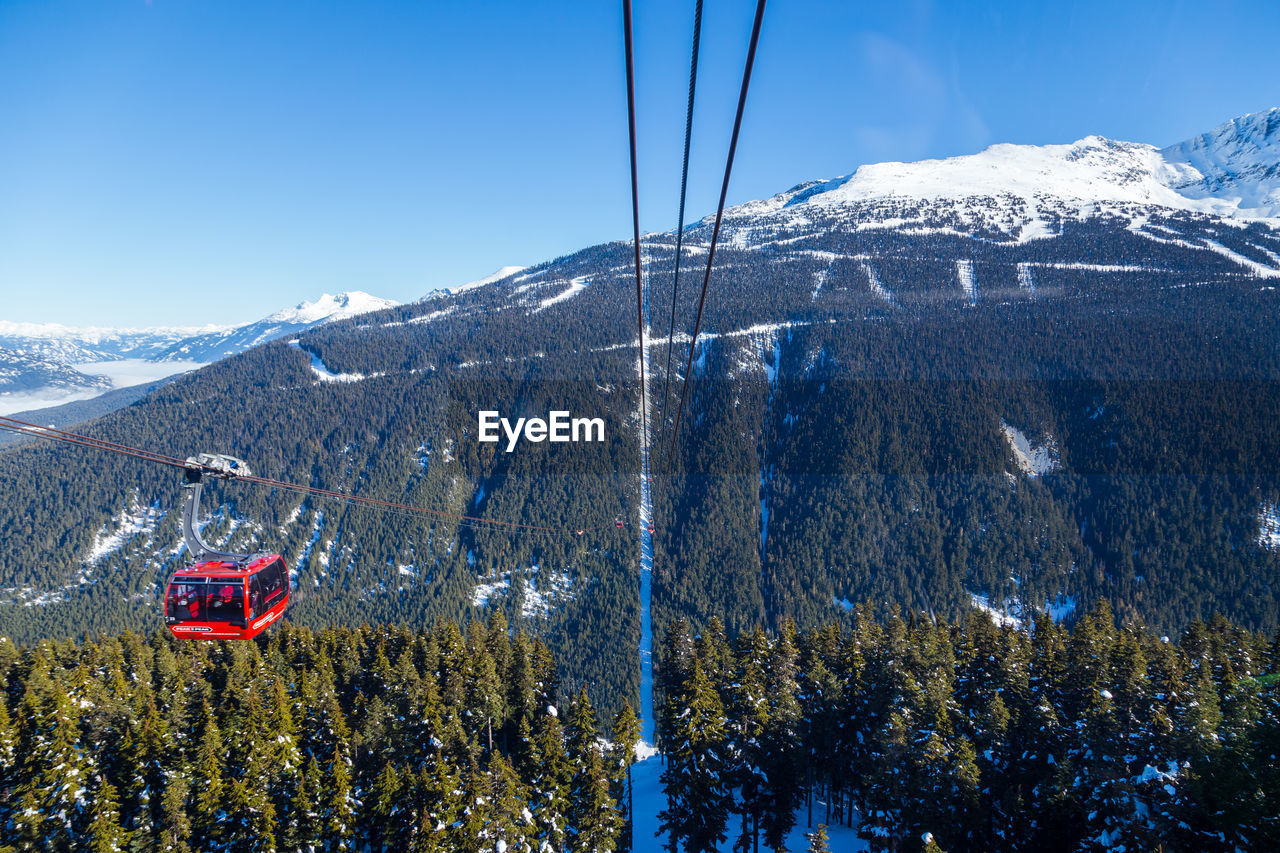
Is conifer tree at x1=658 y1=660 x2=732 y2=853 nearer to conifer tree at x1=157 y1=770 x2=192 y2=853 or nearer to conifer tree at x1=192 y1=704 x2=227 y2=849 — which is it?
conifer tree at x1=192 y1=704 x2=227 y2=849

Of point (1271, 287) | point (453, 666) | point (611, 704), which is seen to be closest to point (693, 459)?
point (611, 704)

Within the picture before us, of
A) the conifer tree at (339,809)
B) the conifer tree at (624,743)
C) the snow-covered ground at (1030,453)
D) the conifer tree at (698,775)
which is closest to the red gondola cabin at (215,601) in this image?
the conifer tree at (339,809)

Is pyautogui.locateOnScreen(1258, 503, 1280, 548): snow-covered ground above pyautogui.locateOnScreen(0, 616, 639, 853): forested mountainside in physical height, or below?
below

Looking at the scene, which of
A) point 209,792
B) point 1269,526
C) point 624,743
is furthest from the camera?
point 1269,526

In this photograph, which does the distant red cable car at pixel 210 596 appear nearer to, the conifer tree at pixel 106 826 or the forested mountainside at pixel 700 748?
the forested mountainside at pixel 700 748

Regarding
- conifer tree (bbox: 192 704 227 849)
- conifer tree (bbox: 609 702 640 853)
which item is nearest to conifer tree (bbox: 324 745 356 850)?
conifer tree (bbox: 192 704 227 849)

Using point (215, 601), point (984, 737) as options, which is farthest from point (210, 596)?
point (984, 737)

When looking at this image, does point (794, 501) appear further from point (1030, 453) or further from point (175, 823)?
point (175, 823)
